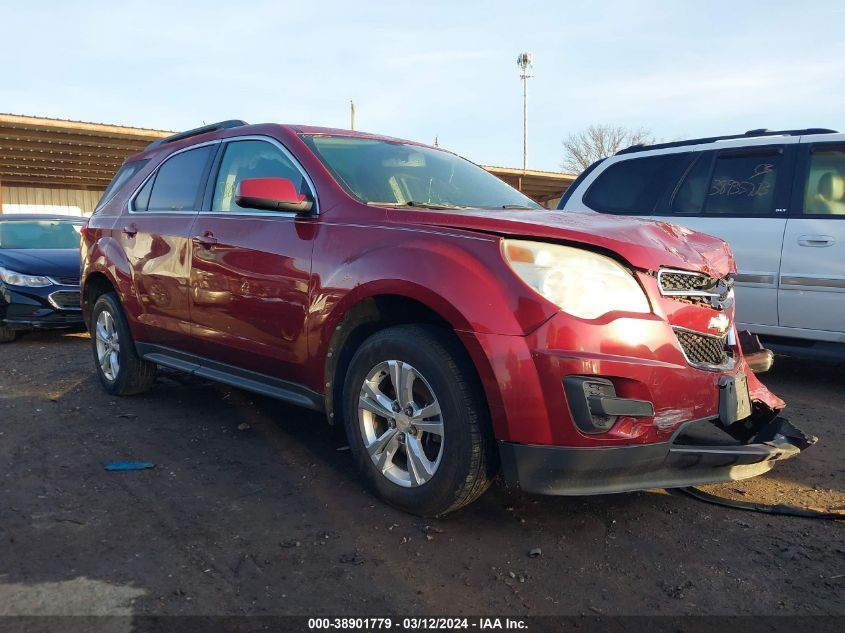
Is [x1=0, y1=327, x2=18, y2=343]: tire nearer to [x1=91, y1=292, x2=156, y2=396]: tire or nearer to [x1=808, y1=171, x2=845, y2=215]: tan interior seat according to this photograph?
[x1=91, y1=292, x2=156, y2=396]: tire

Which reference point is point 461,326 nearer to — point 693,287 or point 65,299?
point 693,287

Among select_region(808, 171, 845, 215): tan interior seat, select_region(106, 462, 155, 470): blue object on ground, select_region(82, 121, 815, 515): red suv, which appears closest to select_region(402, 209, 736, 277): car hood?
select_region(82, 121, 815, 515): red suv

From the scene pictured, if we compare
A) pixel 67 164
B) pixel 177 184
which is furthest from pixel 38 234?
pixel 67 164

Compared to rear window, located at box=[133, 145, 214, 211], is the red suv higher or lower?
lower

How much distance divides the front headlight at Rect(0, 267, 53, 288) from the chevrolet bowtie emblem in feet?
23.4

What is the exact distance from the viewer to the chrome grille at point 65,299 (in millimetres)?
7746

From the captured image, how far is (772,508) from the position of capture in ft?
10.5

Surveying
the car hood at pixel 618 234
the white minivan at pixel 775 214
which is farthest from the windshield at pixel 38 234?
the car hood at pixel 618 234

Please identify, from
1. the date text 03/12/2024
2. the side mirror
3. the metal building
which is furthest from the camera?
the metal building

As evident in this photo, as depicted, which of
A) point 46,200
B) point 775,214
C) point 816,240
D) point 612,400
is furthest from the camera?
point 46,200

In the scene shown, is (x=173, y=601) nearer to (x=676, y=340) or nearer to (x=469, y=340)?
(x=469, y=340)

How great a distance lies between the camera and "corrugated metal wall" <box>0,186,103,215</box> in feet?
88.3

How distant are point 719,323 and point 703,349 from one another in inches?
7.7

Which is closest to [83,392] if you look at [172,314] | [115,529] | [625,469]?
[172,314]
